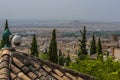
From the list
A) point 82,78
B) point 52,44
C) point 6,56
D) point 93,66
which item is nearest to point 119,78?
point 93,66

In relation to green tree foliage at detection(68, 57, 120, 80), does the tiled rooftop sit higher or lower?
higher

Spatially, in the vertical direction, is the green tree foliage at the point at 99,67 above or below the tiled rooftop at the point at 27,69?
below

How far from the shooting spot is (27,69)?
878 centimetres

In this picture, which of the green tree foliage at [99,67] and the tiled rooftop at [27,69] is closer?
the tiled rooftop at [27,69]

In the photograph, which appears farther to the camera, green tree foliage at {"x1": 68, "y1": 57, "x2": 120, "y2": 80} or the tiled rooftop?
green tree foliage at {"x1": 68, "y1": 57, "x2": 120, "y2": 80}

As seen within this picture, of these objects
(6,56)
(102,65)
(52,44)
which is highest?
(6,56)

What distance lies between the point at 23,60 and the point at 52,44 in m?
56.1

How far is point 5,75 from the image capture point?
8.04 meters

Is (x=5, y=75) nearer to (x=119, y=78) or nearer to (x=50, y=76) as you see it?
(x=50, y=76)

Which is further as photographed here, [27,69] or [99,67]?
[99,67]

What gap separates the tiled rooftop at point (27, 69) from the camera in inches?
329

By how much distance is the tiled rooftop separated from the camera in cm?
836

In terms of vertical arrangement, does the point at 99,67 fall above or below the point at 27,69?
below

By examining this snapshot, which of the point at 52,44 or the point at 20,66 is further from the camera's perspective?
the point at 52,44
